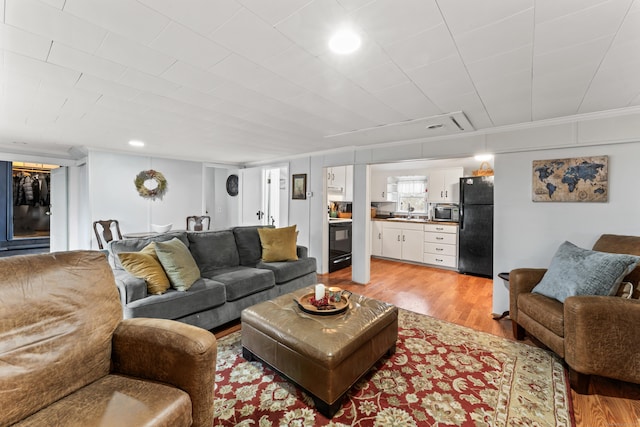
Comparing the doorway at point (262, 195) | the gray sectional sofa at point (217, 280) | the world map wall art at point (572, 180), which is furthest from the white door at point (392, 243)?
the world map wall art at point (572, 180)

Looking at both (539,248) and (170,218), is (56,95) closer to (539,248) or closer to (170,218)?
(170,218)

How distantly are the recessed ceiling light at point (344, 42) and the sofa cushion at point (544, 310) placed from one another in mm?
2331

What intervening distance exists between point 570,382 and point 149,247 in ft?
11.6

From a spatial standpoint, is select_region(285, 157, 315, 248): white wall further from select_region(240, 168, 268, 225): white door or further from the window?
the window

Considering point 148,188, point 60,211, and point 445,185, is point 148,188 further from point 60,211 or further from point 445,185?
point 445,185

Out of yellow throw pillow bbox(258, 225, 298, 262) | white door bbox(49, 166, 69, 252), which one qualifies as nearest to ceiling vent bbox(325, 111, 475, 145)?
yellow throw pillow bbox(258, 225, 298, 262)

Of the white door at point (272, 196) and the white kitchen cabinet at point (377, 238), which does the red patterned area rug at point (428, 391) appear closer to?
the white door at point (272, 196)

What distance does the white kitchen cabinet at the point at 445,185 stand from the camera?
561cm

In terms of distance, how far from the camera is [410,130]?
10.7 ft

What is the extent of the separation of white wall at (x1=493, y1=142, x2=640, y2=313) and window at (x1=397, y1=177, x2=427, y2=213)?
303 cm

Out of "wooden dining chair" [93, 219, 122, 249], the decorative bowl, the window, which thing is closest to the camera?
"wooden dining chair" [93, 219, 122, 249]

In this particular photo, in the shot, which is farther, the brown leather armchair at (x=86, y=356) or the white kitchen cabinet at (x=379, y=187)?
the white kitchen cabinet at (x=379, y=187)

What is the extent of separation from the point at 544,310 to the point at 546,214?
4.18 ft

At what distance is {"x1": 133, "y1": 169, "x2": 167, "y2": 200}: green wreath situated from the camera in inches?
203
